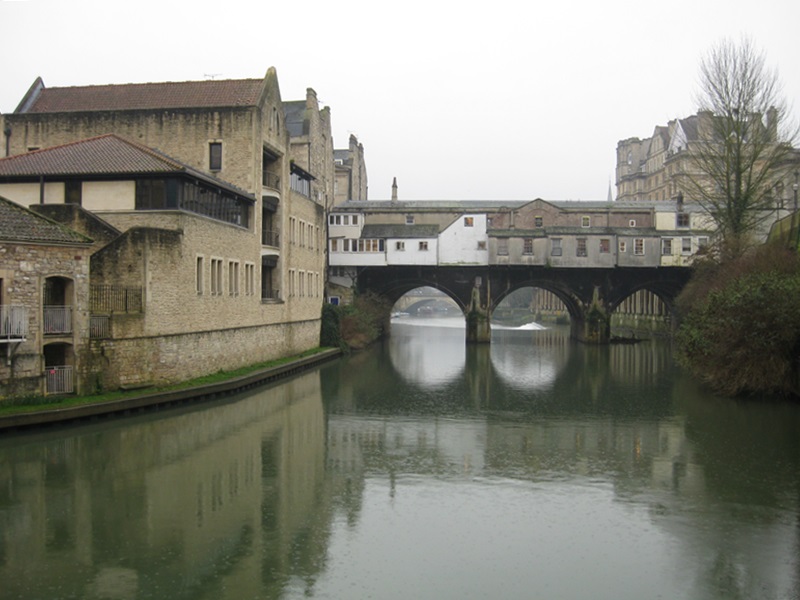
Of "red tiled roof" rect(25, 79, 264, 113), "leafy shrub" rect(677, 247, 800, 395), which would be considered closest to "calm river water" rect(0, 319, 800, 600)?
"leafy shrub" rect(677, 247, 800, 395)

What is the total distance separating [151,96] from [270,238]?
872cm

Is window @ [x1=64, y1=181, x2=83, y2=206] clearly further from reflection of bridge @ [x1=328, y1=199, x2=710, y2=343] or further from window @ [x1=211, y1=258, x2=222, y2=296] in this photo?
reflection of bridge @ [x1=328, y1=199, x2=710, y2=343]

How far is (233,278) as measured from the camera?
1249 inches

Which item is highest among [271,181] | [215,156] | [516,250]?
[215,156]

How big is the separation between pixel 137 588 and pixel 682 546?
7889mm

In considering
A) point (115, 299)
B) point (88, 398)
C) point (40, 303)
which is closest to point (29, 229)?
point (40, 303)

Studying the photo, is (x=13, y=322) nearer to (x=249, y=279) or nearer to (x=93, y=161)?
(x=93, y=161)

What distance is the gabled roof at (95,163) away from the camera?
2672 centimetres

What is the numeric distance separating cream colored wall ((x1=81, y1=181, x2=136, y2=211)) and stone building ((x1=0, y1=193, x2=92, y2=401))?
4.65m

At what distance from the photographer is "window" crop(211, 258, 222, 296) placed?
29.5m

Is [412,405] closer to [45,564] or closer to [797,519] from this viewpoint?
[797,519]

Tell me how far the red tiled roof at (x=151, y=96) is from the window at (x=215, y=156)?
224cm

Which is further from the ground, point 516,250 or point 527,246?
→ point 527,246

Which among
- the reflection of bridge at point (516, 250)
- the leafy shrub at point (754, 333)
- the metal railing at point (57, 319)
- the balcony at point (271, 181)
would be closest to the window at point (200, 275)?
the metal railing at point (57, 319)
